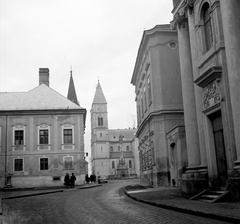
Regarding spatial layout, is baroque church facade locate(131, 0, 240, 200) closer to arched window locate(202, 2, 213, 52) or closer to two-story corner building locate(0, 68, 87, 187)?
arched window locate(202, 2, 213, 52)

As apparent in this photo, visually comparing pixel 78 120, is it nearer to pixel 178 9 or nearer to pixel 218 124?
pixel 178 9

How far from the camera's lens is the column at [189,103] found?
16.8m

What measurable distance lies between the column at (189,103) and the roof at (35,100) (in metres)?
26.4

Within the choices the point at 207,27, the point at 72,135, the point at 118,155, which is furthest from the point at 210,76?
the point at 118,155

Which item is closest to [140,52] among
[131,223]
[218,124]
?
[218,124]

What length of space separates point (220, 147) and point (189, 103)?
3451mm

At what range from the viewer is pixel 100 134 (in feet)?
391

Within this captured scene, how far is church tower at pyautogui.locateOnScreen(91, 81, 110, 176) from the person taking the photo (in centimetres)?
11794

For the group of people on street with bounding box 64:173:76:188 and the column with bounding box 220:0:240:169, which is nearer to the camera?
the column with bounding box 220:0:240:169

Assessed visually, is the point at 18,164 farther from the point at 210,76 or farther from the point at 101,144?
the point at 101,144

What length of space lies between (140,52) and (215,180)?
19.0m

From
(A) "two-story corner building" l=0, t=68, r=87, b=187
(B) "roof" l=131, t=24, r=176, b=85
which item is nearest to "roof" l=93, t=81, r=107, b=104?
(A) "two-story corner building" l=0, t=68, r=87, b=187

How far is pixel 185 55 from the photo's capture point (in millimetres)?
18047

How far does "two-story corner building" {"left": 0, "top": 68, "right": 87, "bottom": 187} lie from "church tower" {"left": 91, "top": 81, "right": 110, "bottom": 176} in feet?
249
